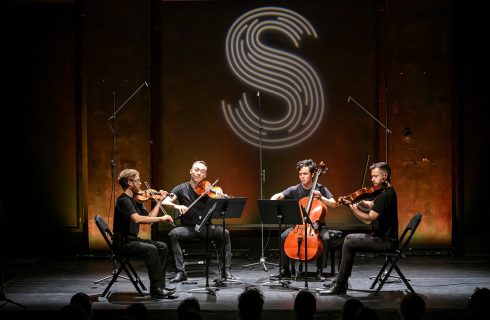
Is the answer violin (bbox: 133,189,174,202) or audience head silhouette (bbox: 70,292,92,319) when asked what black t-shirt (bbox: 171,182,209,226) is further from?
audience head silhouette (bbox: 70,292,92,319)

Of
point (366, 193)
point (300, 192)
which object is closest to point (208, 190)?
point (300, 192)

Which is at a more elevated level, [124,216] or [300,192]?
[300,192]

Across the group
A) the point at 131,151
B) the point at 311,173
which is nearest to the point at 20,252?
the point at 131,151

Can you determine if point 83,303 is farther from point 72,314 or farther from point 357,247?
point 357,247

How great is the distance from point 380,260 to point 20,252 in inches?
207

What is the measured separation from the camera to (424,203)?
9234mm

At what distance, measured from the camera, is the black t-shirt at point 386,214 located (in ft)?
22.4

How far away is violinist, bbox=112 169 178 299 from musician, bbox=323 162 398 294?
5.90 feet

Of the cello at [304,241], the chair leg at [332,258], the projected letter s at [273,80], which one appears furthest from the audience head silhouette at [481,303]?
the projected letter s at [273,80]

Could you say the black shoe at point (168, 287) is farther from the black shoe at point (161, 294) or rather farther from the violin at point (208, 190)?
the violin at point (208, 190)

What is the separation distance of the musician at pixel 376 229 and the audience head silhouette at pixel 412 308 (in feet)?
10.3

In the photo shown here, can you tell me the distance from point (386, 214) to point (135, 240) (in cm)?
271

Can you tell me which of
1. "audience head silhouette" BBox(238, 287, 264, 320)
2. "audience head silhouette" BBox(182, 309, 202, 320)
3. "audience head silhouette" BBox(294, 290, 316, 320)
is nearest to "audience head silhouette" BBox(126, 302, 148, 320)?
"audience head silhouette" BBox(182, 309, 202, 320)

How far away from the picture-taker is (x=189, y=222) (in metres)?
8.05
